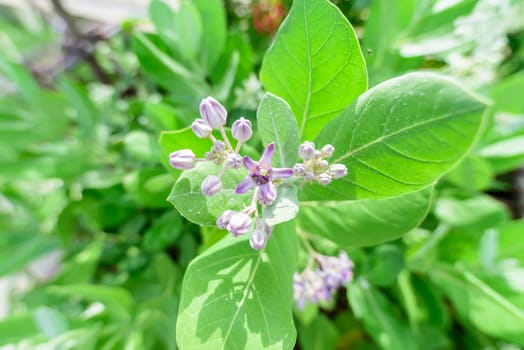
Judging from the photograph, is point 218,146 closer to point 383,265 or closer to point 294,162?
point 294,162

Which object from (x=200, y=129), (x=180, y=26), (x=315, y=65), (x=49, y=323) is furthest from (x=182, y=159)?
(x=49, y=323)

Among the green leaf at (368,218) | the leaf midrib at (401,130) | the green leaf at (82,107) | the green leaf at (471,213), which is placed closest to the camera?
the leaf midrib at (401,130)

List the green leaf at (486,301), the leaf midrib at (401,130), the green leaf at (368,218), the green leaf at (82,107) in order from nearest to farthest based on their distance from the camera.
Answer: the leaf midrib at (401,130) → the green leaf at (368,218) → the green leaf at (486,301) → the green leaf at (82,107)

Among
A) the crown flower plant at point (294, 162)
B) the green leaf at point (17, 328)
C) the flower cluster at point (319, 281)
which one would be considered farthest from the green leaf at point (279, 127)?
the green leaf at point (17, 328)

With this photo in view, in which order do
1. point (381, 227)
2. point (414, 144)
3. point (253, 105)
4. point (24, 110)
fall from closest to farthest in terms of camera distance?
point (414, 144) < point (381, 227) < point (253, 105) < point (24, 110)

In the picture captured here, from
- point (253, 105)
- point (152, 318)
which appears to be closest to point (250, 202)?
point (253, 105)

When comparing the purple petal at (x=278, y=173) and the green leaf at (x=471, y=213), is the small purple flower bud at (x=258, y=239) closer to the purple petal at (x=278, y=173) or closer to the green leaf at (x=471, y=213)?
the purple petal at (x=278, y=173)

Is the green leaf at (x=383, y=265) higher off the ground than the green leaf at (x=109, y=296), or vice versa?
the green leaf at (x=109, y=296)

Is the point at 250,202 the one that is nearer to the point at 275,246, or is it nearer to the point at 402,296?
the point at 275,246
